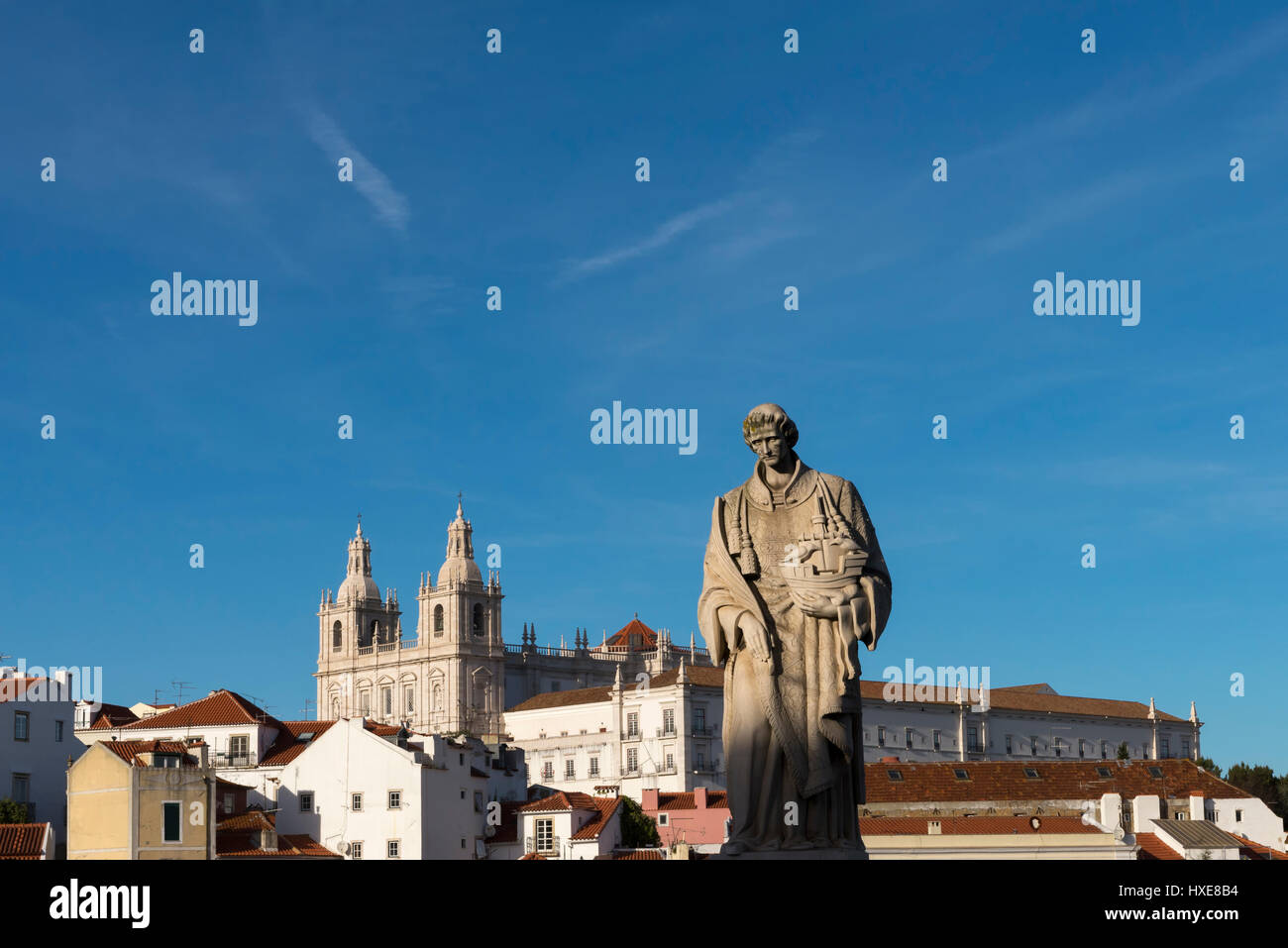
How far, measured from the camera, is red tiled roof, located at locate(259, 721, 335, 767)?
293ft

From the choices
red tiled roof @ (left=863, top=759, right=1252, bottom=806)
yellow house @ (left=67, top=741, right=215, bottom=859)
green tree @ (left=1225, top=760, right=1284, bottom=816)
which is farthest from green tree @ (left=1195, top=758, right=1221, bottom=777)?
yellow house @ (left=67, top=741, right=215, bottom=859)

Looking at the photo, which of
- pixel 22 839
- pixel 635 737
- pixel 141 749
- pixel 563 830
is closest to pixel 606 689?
pixel 635 737

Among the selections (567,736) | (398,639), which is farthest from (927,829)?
(398,639)

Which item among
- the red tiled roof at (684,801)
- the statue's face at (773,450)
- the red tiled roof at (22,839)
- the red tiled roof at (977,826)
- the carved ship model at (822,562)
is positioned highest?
the statue's face at (773,450)

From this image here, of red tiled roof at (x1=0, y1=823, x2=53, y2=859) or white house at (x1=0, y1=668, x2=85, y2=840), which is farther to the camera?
white house at (x1=0, y1=668, x2=85, y2=840)

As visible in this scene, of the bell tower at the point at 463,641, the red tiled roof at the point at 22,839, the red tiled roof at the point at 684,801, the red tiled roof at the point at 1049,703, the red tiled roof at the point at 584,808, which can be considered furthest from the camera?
the bell tower at the point at 463,641

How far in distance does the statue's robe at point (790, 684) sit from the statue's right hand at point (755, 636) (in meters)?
0.04

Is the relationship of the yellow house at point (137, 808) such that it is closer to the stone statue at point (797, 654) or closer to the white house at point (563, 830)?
the white house at point (563, 830)

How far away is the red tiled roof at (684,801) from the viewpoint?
99.2 m

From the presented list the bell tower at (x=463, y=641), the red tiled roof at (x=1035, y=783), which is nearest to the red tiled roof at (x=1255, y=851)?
the red tiled roof at (x=1035, y=783)

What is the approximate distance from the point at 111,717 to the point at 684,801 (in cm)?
3652

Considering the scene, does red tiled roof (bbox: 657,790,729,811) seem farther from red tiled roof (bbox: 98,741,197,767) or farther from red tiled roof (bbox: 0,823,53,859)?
red tiled roof (bbox: 0,823,53,859)

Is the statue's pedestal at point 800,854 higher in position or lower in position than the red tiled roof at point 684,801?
higher

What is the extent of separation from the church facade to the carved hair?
14727 centimetres
